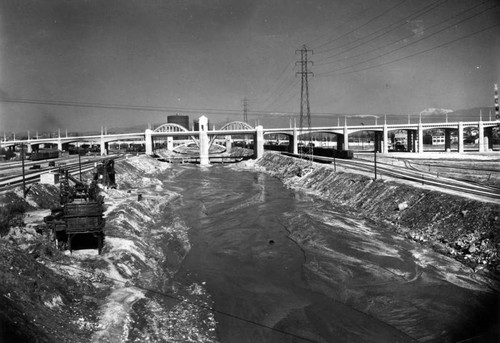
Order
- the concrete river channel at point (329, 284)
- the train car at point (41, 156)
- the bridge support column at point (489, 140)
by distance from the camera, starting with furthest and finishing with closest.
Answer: the bridge support column at point (489, 140) < the train car at point (41, 156) < the concrete river channel at point (329, 284)

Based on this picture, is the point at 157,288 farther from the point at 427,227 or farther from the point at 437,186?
the point at 437,186

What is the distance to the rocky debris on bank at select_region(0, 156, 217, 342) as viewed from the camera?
43.9ft

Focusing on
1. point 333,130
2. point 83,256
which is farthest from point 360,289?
point 333,130

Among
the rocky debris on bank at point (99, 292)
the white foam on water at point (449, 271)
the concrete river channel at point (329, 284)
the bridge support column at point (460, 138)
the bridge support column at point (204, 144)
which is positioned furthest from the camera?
the bridge support column at point (204, 144)

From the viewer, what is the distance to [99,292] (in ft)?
59.2

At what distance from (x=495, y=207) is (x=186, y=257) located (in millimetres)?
20675

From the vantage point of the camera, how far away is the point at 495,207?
26.2 m

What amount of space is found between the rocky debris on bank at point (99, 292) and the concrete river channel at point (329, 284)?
4.07 ft

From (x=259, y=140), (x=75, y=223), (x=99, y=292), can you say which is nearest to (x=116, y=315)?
(x=99, y=292)

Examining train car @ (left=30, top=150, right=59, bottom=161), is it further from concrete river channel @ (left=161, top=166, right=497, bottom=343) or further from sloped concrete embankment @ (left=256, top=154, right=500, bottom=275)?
concrete river channel @ (left=161, top=166, right=497, bottom=343)

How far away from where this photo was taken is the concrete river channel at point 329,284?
16.1 meters

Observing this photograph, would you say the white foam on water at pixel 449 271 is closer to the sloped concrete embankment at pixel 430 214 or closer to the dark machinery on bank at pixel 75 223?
the sloped concrete embankment at pixel 430 214

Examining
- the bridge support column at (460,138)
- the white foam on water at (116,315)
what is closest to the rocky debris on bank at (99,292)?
the white foam on water at (116,315)

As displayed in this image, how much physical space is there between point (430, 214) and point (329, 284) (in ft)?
44.7
